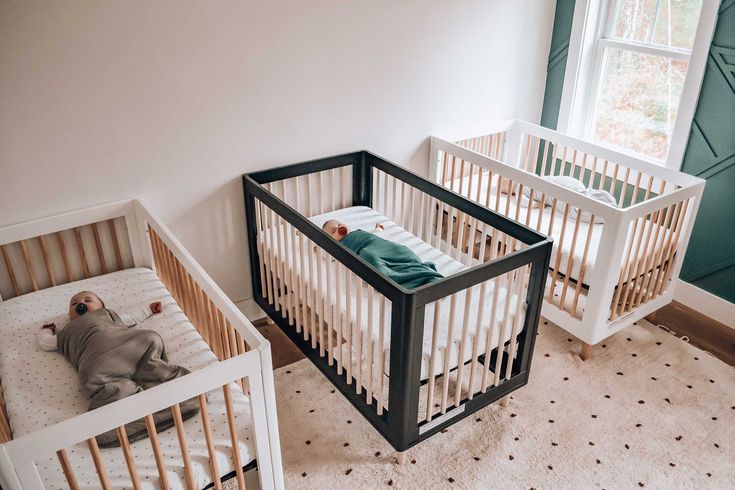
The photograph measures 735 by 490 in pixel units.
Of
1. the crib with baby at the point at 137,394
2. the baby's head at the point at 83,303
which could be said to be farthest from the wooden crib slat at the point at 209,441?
the baby's head at the point at 83,303

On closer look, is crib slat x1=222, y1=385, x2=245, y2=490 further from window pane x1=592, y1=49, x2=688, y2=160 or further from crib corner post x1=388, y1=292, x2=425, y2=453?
window pane x1=592, y1=49, x2=688, y2=160

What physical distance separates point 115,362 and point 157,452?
0.42 metres

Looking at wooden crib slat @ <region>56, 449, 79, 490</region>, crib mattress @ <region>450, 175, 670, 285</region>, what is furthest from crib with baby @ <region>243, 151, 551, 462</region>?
wooden crib slat @ <region>56, 449, 79, 490</region>

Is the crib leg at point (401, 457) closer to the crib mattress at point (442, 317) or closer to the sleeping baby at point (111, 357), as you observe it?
the crib mattress at point (442, 317)

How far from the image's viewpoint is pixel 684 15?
2807 mm

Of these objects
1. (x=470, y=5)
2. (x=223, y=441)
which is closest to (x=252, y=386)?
(x=223, y=441)

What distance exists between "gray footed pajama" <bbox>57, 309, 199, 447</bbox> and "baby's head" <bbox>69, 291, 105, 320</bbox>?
0.07 meters

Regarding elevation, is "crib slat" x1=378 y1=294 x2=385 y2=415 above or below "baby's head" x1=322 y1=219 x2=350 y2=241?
below

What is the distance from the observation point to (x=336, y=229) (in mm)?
2588

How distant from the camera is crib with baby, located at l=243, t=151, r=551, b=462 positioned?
6.10ft

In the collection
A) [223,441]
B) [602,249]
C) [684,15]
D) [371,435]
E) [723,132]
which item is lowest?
[371,435]

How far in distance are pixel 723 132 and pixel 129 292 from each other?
2642mm

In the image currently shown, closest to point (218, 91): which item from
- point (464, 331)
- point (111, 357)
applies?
point (111, 357)

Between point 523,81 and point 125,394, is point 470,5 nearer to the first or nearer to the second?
point 523,81
